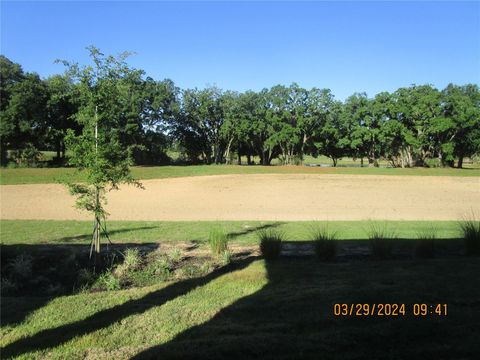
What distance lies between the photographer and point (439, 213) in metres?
16.5

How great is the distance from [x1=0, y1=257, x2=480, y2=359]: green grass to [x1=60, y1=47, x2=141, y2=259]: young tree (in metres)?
2.21

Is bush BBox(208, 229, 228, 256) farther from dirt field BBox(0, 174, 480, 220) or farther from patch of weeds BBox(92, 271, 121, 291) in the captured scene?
dirt field BBox(0, 174, 480, 220)

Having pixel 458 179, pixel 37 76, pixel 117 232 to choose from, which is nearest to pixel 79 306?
pixel 117 232

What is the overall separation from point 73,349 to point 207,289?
6.71ft

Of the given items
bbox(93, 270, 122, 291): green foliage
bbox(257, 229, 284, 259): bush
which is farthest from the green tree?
bbox(93, 270, 122, 291): green foliage

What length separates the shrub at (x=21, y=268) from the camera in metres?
6.01

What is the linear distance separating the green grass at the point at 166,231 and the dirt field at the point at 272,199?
81.3 inches

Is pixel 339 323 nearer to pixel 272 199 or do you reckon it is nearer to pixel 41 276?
pixel 41 276

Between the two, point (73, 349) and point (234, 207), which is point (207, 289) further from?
point (234, 207)

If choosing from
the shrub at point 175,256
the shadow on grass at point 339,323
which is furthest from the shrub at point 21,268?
the shadow on grass at point 339,323
